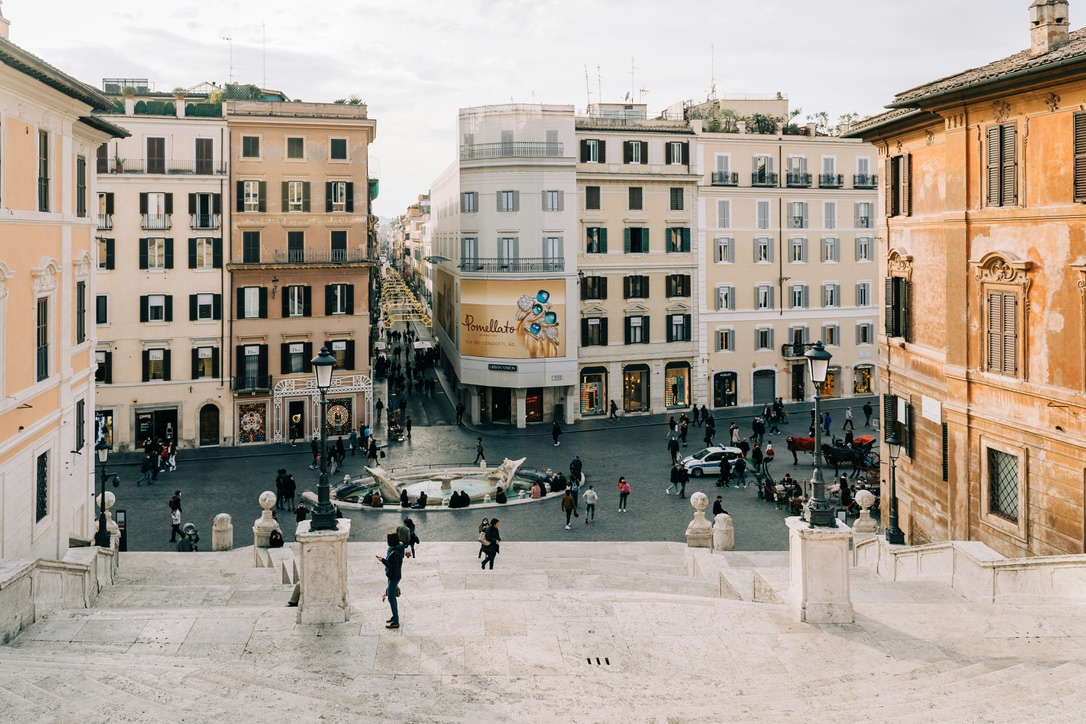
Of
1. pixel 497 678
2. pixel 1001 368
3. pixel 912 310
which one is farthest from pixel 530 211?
pixel 497 678

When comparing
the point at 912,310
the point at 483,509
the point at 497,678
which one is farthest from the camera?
the point at 483,509

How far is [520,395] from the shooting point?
49.6 metres

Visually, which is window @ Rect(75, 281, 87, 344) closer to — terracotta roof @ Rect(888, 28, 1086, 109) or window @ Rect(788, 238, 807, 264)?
terracotta roof @ Rect(888, 28, 1086, 109)

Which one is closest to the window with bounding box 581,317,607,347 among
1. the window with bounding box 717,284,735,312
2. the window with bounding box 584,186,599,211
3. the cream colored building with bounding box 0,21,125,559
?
the window with bounding box 584,186,599,211

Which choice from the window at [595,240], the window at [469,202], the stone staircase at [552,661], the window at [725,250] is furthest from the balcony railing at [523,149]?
the stone staircase at [552,661]

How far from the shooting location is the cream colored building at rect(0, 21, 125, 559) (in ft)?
59.1

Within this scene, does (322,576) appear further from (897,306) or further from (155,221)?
(155,221)

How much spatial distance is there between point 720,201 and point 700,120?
4404 millimetres

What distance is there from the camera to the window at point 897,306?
24.7 meters

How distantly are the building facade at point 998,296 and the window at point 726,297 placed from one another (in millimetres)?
28843

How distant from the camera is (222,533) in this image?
1040 inches

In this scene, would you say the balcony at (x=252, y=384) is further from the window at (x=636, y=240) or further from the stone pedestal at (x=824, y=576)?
the stone pedestal at (x=824, y=576)

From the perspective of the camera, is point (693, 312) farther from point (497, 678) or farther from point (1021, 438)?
point (497, 678)

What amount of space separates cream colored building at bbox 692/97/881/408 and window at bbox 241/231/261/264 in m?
22.7
